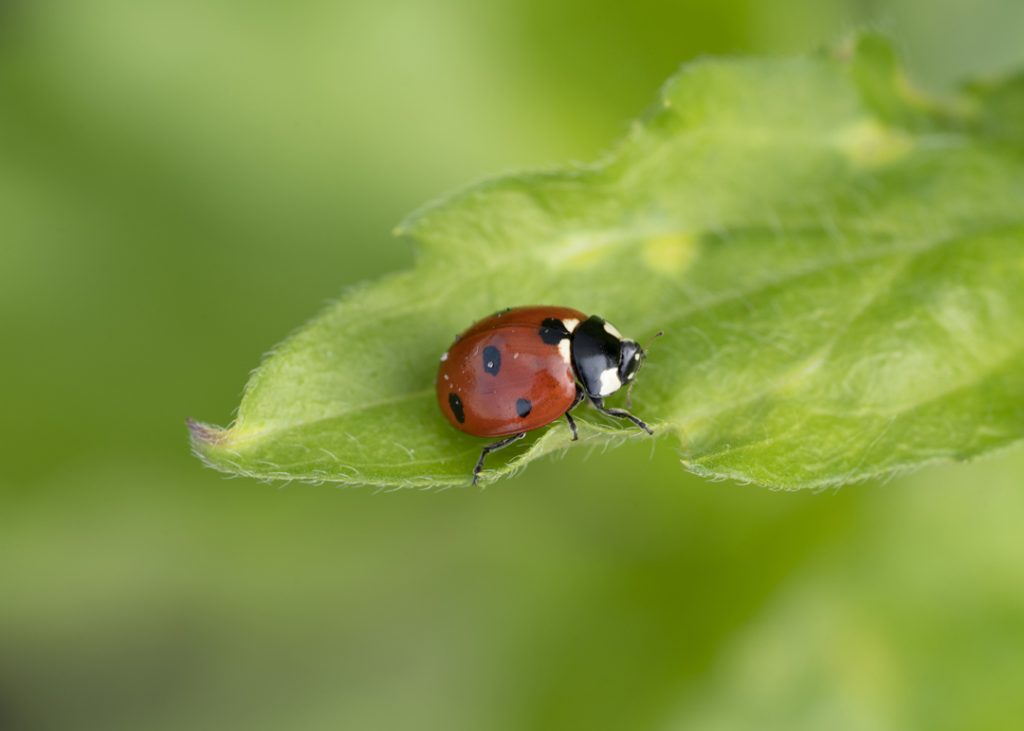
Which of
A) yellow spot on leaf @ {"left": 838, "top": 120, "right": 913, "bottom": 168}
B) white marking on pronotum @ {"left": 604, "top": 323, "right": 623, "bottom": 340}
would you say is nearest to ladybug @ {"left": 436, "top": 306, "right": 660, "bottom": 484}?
white marking on pronotum @ {"left": 604, "top": 323, "right": 623, "bottom": 340}

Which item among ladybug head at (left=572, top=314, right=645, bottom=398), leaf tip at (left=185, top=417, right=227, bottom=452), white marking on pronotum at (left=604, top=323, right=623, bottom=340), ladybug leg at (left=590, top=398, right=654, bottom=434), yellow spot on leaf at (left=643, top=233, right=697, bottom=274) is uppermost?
yellow spot on leaf at (left=643, top=233, right=697, bottom=274)

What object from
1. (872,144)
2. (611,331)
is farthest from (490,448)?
(872,144)

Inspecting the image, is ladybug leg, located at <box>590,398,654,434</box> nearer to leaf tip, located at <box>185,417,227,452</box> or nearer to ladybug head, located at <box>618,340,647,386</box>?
ladybug head, located at <box>618,340,647,386</box>

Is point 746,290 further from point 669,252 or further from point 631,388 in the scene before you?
point 631,388

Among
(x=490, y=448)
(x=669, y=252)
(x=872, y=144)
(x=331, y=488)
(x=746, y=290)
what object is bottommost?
(x=490, y=448)

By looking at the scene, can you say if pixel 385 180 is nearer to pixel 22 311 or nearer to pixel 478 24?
pixel 478 24

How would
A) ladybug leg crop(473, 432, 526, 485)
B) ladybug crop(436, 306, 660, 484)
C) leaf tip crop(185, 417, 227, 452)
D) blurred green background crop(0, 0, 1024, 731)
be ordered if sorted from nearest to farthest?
1. leaf tip crop(185, 417, 227, 452)
2. ladybug leg crop(473, 432, 526, 485)
3. ladybug crop(436, 306, 660, 484)
4. blurred green background crop(0, 0, 1024, 731)

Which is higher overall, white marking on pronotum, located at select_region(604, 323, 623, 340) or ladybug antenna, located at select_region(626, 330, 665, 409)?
white marking on pronotum, located at select_region(604, 323, 623, 340)
